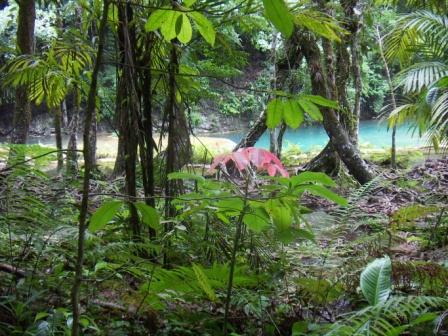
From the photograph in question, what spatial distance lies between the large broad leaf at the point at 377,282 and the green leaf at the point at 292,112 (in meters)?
0.56

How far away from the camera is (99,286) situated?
1.73m

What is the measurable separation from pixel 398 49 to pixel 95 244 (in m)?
4.80

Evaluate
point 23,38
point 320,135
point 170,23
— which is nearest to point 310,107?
point 170,23

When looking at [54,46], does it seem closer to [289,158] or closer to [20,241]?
[20,241]

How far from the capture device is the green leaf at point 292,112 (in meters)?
1.15

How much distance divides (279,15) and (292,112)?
0.39m

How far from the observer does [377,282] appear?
4.60 ft

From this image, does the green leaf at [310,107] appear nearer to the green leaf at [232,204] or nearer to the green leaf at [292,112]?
the green leaf at [292,112]

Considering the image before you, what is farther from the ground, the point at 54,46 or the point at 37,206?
the point at 54,46

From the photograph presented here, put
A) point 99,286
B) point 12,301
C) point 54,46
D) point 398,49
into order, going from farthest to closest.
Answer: point 398,49, point 54,46, point 99,286, point 12,301

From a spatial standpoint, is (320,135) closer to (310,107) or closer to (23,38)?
(23,38)

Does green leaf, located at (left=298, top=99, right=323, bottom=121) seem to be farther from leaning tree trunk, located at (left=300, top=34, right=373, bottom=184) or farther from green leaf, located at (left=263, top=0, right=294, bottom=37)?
leaning tree trunk, located at (left=300, top=34, right=373, bottom=184)

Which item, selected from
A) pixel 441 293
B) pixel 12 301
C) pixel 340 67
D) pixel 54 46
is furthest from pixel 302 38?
pixel 12 301

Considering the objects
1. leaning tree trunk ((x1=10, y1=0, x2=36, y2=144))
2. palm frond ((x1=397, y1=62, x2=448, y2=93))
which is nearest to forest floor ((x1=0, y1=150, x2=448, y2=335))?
leaning tree trunk ((x1=10, y1=0, x2=36, y2=144))
